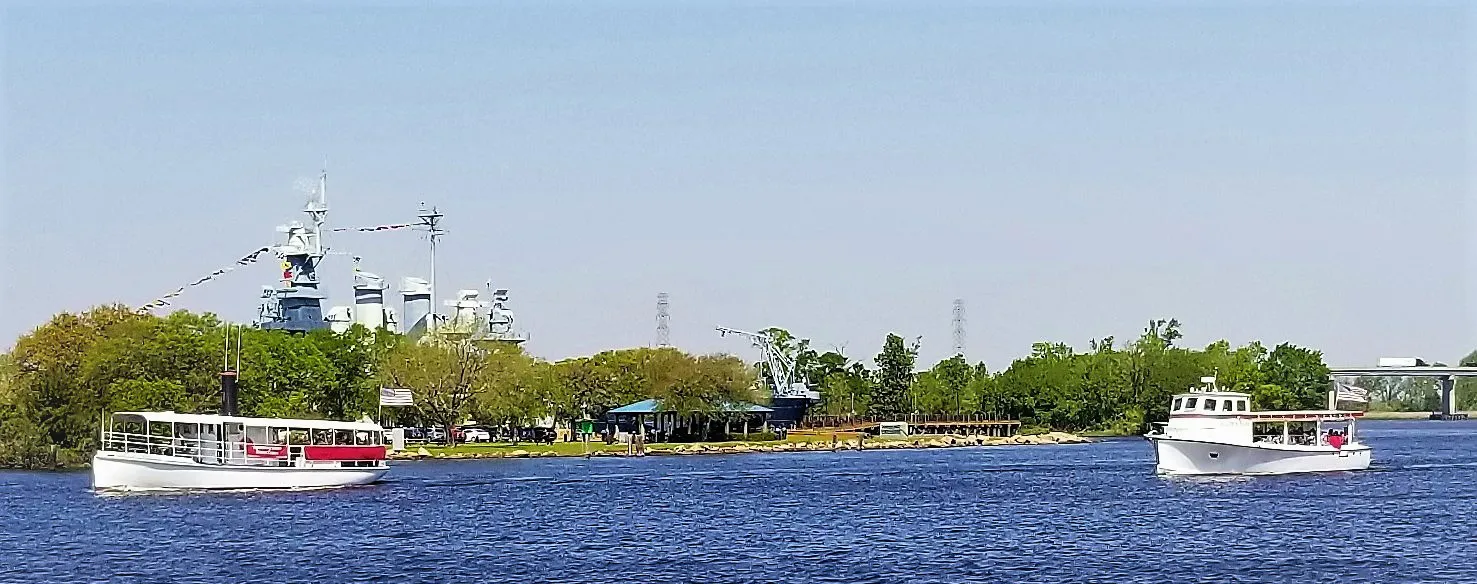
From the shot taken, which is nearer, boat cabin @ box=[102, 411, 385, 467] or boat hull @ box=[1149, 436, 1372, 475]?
boat cabin @ box=[102, 411, 385, 467]

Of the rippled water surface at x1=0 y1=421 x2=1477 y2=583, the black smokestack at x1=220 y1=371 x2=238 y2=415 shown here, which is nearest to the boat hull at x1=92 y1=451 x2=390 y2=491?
the rippled water surface at x1=0 y1=421 x2=1477 y2=583

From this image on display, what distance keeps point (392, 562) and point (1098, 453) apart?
94443 mm

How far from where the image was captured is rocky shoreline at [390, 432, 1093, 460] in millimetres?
131125

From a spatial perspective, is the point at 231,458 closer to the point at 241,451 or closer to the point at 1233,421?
the point at 241,451

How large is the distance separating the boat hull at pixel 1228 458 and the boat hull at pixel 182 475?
137ft

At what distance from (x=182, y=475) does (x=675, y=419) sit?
244ft

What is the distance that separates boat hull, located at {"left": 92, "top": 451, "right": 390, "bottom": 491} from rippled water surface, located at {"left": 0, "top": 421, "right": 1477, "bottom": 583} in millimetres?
1558

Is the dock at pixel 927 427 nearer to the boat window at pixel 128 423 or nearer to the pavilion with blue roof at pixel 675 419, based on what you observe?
the pavilion with blue roof at pixel 675 419

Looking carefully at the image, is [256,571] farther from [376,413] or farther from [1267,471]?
[376,413]

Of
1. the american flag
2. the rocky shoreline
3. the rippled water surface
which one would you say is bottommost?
the rippled water surface

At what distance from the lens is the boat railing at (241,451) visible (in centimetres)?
9206

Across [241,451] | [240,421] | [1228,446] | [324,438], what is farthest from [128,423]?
[1228,446]

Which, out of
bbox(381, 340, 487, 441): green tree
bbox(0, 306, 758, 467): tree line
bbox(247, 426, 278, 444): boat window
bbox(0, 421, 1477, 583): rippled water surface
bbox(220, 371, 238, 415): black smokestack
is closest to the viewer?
bbox(0, 421, 1477, 583): rippled water surface

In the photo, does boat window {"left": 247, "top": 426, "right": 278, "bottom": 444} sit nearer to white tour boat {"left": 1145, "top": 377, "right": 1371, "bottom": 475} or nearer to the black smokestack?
the black smokestack
